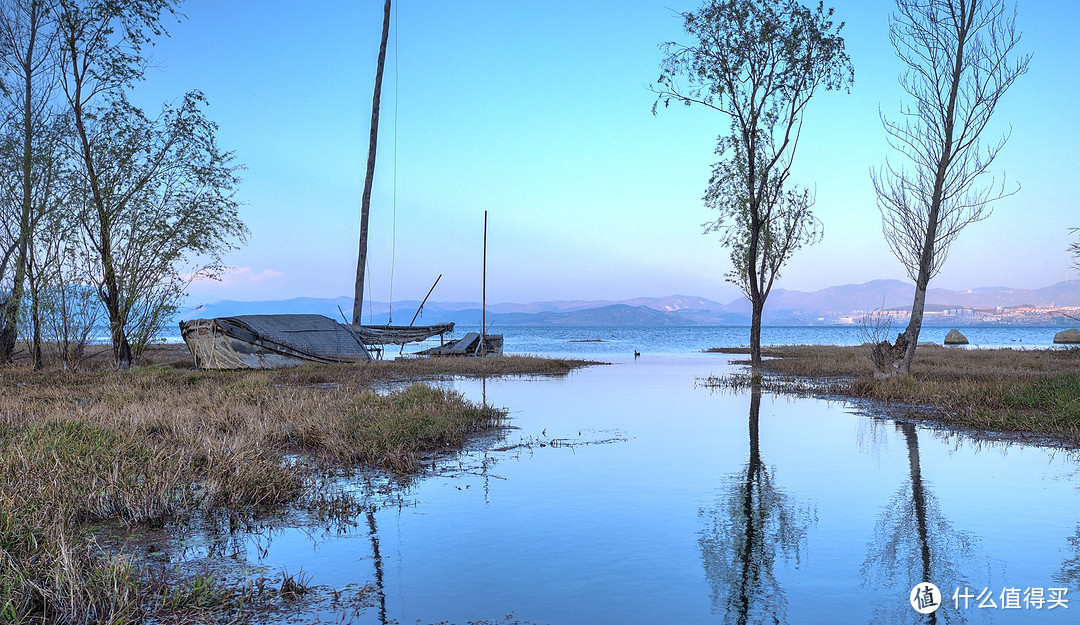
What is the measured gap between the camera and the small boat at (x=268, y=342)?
78.9 ft

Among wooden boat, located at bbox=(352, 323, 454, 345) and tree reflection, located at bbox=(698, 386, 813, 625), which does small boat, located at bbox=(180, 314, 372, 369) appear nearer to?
wooden boat, located at bbox=(352, 323, 454, 345)

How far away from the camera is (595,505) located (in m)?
7.00

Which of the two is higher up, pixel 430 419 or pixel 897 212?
pixel 897 212

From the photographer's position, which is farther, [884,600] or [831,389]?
[831,389]

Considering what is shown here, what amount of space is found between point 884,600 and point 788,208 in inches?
1168

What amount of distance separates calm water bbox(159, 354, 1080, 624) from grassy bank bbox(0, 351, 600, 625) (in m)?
0.88

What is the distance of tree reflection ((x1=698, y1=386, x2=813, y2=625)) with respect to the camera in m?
4.48

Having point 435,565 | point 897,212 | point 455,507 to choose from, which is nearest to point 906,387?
point 897,212

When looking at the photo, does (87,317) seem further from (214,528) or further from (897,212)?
(897,212)

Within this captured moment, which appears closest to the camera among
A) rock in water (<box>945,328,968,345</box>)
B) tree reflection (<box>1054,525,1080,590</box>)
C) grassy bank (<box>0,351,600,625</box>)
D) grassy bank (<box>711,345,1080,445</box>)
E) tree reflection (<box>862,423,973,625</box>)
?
grassy bank (<box>0,351,600,625</box>)

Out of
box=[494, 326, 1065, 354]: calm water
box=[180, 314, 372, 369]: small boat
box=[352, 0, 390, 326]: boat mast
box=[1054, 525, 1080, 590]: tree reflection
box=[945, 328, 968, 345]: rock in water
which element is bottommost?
box=[494, 326, 1065, 354]: calm water

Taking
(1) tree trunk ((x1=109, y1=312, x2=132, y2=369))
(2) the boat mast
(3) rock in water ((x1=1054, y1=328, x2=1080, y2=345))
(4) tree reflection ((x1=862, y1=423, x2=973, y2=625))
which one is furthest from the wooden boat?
(3) rock in water ((x1=1054, y1=328, x2=1080, y2=345))

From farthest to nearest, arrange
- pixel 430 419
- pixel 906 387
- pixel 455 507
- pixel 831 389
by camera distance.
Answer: pixel 831 389 < pixel 906 387 < pixel 430 419 < pixel 455 507

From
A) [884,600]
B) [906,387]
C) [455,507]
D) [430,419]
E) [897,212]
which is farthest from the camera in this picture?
[897,212]
